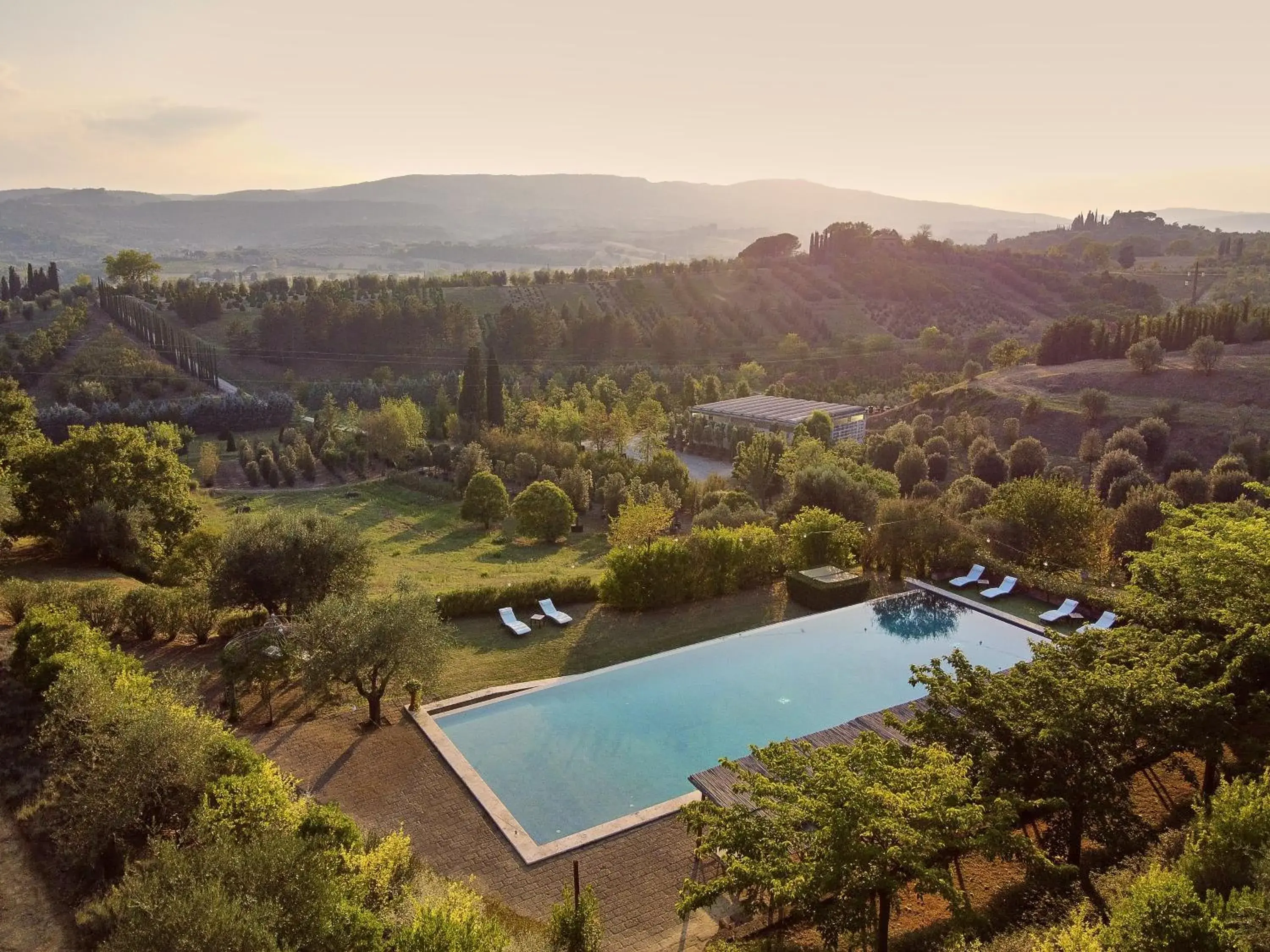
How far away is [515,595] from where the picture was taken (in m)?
23.9

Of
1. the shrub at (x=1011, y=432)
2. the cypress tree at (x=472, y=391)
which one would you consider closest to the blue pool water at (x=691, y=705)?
the shrub at (x=1011, y=432)

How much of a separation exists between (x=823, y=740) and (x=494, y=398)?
→ 40.6 metres

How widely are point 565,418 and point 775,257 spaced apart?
79257 mm

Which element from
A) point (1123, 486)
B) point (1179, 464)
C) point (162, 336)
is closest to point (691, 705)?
point (1123, 486)

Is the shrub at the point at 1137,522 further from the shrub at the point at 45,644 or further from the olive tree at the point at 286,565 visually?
the shrub at the point at 45,644

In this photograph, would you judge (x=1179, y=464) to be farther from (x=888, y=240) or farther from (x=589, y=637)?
(x=888, y=240)

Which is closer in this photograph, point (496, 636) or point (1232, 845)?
point (1232, 845)

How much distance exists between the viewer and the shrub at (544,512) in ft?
115

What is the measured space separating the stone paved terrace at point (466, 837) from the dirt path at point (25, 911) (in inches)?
162

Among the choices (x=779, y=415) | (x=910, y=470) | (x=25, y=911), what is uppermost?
(x=25, y=911)

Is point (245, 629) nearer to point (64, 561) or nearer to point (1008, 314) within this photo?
point (64, 561)

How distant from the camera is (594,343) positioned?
283ft

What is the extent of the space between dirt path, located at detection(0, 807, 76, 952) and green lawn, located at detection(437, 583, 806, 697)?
8352mm

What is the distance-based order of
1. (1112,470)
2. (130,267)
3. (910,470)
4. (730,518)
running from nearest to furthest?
(730,518), (1112,470), (910,470), (130,267)
